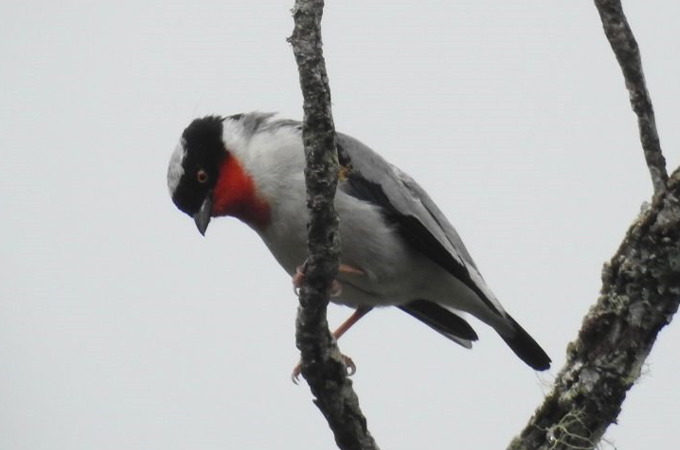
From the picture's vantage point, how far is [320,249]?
361 centimetres

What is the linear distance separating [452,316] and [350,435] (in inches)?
98.6

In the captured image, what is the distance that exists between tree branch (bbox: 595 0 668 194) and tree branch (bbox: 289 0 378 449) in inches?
43.9

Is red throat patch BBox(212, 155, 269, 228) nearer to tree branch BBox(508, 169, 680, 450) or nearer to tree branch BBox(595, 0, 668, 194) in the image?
tree branch BBox(508, 169, 680, 450)

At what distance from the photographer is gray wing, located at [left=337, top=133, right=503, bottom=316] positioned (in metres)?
5.49

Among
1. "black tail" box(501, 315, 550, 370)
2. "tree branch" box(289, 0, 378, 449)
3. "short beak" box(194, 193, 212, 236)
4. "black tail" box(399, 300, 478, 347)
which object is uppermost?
"black tail" box(501, 315, 550, 370)

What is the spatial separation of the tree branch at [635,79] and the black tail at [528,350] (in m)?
2.56

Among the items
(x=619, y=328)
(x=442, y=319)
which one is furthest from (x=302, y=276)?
(x=442, y=319)

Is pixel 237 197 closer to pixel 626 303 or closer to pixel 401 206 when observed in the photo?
pixel 401 206

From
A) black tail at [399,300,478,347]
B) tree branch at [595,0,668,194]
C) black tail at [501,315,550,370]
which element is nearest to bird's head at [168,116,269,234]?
black tail at [399,300,478,347]

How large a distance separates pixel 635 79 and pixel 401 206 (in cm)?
212

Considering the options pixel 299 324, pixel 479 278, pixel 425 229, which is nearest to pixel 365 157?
pixel 425 229

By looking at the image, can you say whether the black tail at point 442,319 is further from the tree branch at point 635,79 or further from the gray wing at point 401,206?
the tree branch at point 635,79

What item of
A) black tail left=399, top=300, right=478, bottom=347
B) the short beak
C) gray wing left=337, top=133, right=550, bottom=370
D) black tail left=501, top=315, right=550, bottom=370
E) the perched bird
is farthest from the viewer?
black tail left=399, top=300, right=478, bottom=347

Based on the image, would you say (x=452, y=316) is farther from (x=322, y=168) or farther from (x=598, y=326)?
(x=322, y=168)
